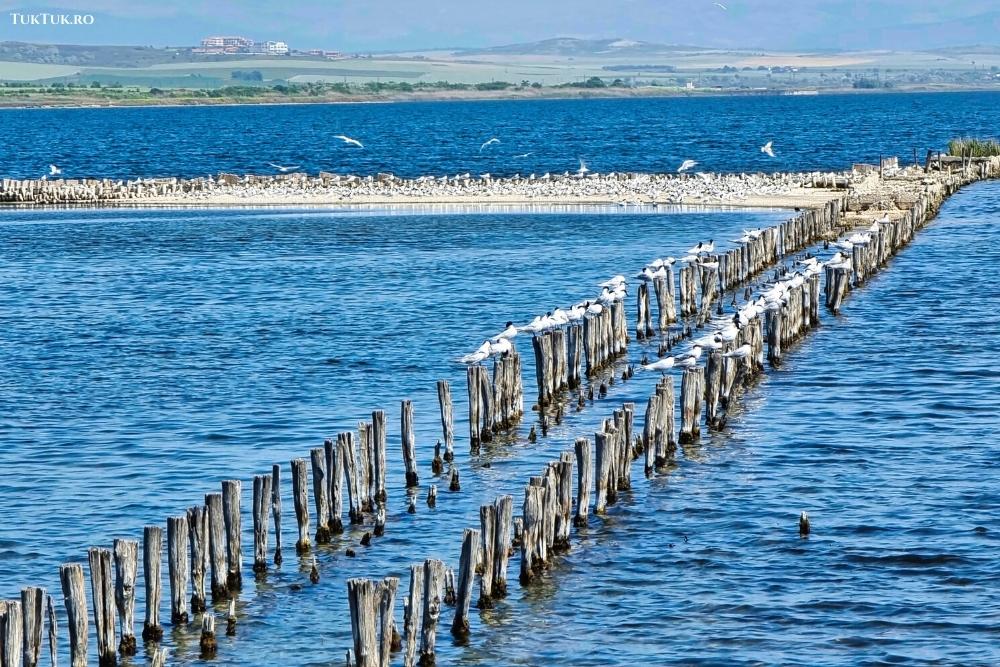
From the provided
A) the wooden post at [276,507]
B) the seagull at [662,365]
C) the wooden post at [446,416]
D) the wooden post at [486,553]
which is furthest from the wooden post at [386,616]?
the seagull at [662,365]

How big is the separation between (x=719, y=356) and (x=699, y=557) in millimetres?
6055

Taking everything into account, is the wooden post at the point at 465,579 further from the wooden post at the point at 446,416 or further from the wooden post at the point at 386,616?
the wooden post at the point at 446,416

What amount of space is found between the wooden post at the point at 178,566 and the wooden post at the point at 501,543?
2.92 metres

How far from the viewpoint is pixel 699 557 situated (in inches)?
707

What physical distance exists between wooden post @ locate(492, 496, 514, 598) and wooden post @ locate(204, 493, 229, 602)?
264cm

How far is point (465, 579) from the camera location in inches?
597

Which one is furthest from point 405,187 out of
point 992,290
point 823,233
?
point 992,290

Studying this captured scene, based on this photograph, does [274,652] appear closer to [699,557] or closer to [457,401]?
[699,557]

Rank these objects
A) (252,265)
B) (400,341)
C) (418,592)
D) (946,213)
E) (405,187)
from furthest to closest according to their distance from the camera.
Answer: (405,187) → (946,213) → (252,265) → (400,341) → (418,592)

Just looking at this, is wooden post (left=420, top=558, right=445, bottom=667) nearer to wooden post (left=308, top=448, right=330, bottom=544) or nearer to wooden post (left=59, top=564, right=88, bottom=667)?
wooden post (left=59, top=564, right=88, bottom=667)

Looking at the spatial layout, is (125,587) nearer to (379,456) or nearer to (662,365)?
(379,456)

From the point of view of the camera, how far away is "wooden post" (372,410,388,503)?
61.4 ft

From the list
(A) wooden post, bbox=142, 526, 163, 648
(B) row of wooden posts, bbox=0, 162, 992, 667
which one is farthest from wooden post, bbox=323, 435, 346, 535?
(A) wooden post, bbox=142, 526, 163, 648

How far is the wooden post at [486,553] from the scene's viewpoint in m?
15.6
